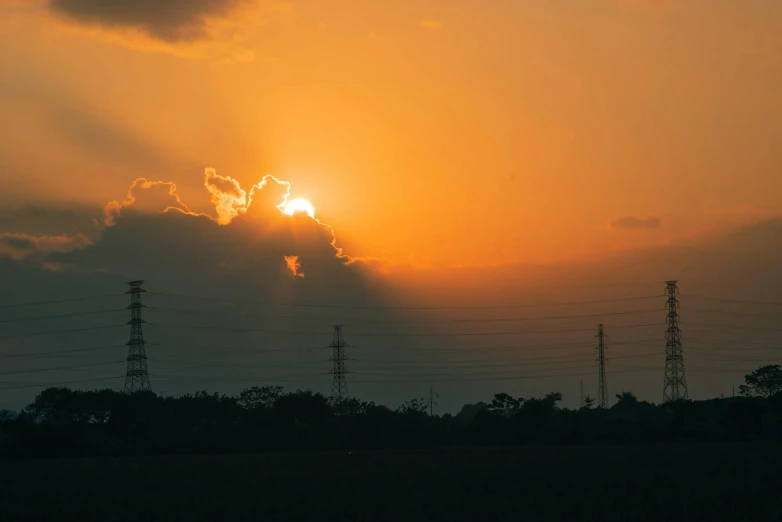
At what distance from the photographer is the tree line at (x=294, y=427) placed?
4188 inches

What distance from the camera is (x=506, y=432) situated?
4673 inches

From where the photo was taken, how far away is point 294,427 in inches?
4742

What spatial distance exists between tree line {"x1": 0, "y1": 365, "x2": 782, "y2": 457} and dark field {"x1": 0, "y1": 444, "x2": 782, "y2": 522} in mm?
36406

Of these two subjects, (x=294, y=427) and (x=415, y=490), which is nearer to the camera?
(x=415, y=490)

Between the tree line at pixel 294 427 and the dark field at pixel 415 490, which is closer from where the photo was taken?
the dark field at pixel 415 490

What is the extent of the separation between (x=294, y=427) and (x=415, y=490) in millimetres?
75534

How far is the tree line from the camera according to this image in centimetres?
10638

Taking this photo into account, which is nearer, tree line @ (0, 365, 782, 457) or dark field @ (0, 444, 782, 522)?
dark field @ (0, 444, 782, 522)

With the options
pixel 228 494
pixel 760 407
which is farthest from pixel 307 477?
pixel 760 407

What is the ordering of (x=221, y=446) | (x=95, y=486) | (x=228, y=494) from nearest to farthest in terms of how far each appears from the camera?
1. (x=228, y=494)
2. (x=95, y=486)
3. (x=221, y=446)

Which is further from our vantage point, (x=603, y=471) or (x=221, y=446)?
(x=221, y=446)

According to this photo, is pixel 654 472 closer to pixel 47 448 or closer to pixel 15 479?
pixel 15 479

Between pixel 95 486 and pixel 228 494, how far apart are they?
11110 mm

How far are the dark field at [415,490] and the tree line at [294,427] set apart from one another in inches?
1433
